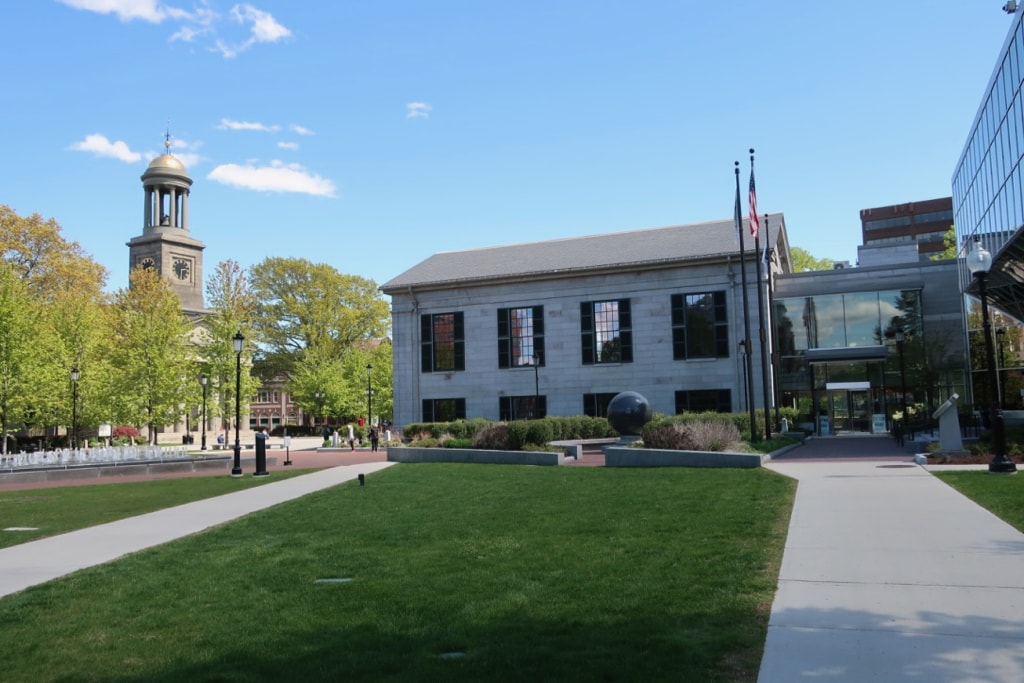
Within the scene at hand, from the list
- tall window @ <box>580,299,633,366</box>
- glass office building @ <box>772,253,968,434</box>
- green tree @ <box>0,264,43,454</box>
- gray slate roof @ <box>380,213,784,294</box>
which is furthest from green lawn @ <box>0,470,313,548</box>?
glass office building @ <box>772,253,968,434</box>

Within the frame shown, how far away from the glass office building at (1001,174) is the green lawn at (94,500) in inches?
970

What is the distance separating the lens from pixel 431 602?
7094 millimetres

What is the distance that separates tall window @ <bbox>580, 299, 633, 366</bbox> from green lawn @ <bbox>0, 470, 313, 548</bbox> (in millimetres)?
24562

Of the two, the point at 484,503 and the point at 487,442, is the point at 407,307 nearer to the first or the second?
the point at 487,442

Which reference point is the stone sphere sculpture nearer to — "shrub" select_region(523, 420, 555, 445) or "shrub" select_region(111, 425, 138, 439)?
"shrub" select_region(523, 420, 555, 445)

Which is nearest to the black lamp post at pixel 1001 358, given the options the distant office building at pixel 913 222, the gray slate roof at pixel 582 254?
the gray slate roof at pixel 582 254

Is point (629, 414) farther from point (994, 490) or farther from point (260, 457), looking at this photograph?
point (994, 490)

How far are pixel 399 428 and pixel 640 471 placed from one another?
31779 mm

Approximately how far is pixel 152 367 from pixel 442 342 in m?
18.0

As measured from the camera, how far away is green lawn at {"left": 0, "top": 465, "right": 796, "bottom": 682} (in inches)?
212

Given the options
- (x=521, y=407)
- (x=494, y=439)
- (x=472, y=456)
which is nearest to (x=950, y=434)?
(x=472, y=456)

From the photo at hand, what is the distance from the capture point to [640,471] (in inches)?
773

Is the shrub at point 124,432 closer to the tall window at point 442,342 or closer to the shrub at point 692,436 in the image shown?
the tall window at point 442,342

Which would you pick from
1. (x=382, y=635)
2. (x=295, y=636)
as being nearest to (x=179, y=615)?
(x=295, y=636)
